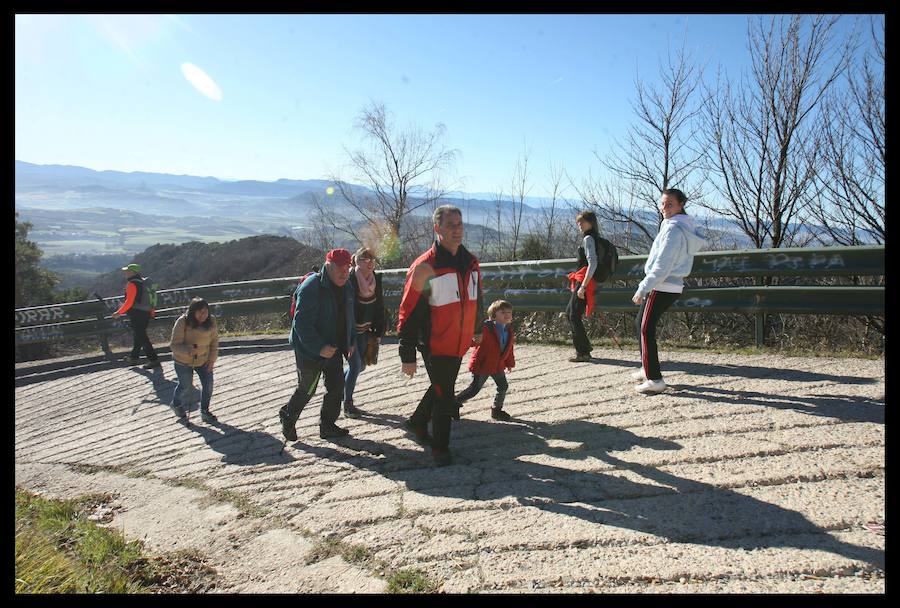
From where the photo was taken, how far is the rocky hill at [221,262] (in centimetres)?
3344

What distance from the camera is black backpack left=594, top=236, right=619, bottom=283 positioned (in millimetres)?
6535

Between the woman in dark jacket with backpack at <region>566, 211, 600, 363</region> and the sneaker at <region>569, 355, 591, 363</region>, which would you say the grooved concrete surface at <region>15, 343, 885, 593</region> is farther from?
the woman in dark jacket with backpack at <region>566, 211, 600, 363</region>

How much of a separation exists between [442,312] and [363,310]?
6.04ft

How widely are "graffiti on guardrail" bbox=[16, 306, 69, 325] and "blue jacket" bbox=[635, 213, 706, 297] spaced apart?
11.2 metres

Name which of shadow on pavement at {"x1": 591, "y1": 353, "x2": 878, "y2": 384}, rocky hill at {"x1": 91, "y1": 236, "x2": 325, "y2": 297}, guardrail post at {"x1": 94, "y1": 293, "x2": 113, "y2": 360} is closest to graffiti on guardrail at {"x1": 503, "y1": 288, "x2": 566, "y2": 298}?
shadow on pavement at {"x1": 591, "y1": 353, "x2": 878, "y2": 384}

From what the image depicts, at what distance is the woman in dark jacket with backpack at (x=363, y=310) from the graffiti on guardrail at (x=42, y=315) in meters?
8.32

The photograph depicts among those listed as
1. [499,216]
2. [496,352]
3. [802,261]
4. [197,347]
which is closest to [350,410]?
[496,352]

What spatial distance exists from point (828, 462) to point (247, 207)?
171222mm

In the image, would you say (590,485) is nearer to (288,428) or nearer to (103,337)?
(288,428)

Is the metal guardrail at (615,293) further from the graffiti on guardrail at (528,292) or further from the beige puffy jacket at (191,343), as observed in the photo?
the beige puffy jacket at (191,343)

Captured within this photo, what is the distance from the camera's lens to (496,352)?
16.9ft

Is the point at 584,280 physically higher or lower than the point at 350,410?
higher
